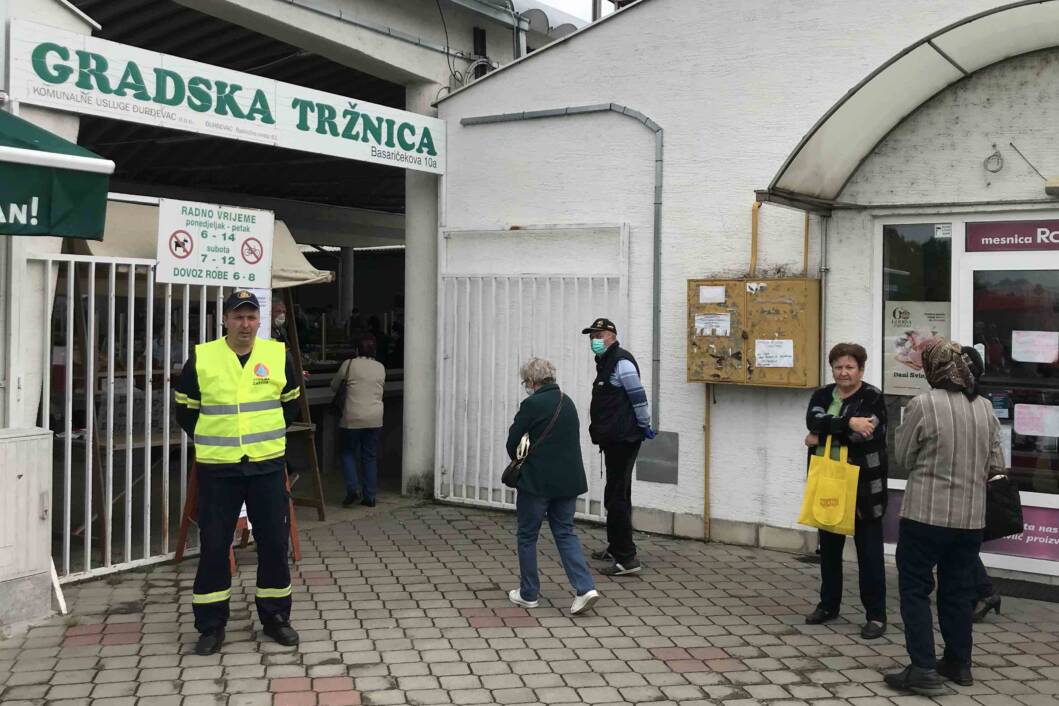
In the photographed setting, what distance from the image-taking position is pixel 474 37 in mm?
10547

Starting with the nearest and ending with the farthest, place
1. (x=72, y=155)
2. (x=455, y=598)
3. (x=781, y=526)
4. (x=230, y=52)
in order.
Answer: (x=72, y=155) < (x=455, y=598) < (x=781, y=526) < (x=230, y=52)

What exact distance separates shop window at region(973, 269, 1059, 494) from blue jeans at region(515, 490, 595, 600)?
3.00m

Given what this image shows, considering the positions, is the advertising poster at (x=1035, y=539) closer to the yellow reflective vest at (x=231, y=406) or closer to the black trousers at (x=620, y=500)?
the black trousers at (x=620, y=500)

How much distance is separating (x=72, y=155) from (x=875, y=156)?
16.9ft

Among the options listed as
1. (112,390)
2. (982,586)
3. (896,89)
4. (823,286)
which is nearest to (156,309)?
(112,390)

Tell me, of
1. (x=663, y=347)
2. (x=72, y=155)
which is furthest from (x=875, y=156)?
(x=72, y=155)

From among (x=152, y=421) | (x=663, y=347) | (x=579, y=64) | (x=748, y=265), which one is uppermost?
(x=579, y=64)

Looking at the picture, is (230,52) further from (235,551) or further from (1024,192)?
(1024,192)

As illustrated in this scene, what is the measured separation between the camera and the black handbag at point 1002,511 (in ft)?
19.6

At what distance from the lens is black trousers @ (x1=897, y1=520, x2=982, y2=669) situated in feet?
17.0

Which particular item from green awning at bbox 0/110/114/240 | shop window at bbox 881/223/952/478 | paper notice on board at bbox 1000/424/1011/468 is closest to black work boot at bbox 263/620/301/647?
green awning at bbox 0/110/114/240

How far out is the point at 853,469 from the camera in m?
6.02

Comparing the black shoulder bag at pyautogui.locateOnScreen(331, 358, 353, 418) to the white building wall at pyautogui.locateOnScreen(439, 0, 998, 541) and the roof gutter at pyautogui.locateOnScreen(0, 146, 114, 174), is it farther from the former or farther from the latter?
the roof gutter at pyautogui.locateOnScreen(0, 146, 114, 174)

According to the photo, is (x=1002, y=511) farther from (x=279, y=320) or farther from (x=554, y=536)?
(x=279, y=320)
